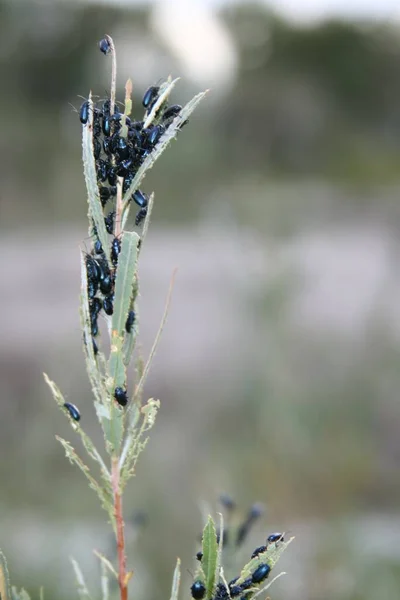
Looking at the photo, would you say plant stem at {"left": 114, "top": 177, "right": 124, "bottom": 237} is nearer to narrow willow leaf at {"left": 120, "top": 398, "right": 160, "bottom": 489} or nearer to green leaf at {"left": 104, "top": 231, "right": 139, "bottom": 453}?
green leaf at {"left": 104, "top": 231, "right": 139, "bottom": 453}

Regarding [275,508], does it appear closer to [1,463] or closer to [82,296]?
[1,463]

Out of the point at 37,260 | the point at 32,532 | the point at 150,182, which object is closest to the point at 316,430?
the point at 32,532

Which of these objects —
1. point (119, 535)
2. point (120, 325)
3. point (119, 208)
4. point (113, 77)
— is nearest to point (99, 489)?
point (119, 535)

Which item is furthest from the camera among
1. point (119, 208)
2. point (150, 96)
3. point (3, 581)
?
point (150, 96)

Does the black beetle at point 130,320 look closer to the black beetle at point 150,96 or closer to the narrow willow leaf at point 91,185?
the narrow willow leaf at point 91,185

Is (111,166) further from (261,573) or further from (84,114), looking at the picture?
(261,573)

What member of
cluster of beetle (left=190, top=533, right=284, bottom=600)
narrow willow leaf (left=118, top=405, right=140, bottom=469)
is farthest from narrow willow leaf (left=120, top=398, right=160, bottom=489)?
cluster of beetle (left=190, top=533, right=284, bottom=600)
